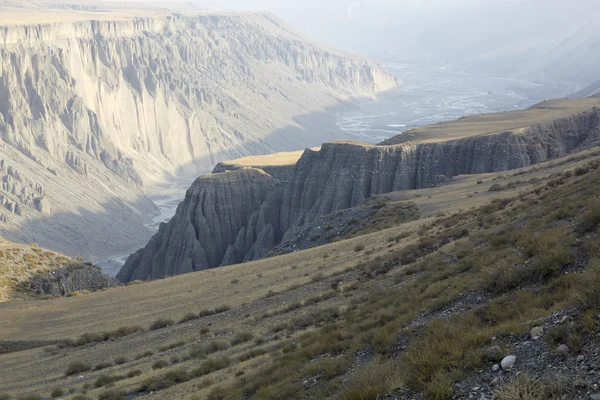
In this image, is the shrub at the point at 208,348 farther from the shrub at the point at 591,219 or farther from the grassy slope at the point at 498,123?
the grassy slope at the point at 498,123

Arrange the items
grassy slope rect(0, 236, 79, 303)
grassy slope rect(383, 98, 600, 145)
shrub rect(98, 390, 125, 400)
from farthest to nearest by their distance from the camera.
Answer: grassy slope rect(383, 98, 600, 145), grassy slope rect(0, 236, 79, 303), shrub rect(98, 390, 125, 400)

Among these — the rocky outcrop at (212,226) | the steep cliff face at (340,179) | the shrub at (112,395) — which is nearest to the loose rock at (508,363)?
the shrub at (112,395)

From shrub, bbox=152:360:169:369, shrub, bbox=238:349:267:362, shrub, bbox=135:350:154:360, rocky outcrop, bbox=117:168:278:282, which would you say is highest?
shrub, bbox=238:349:267:362

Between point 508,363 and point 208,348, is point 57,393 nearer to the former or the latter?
point 208,348

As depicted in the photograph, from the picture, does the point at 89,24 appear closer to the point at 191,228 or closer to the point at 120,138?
the point at 120,138

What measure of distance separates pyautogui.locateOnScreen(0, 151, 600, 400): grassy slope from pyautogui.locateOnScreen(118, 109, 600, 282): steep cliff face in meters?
23.8

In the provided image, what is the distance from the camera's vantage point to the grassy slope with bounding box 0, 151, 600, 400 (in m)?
10.8

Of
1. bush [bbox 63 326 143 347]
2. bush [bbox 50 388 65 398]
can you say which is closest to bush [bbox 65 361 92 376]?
bush [bbox 50 388 65 398]

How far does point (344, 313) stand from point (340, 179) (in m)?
44.5

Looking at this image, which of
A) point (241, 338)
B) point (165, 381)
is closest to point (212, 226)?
point (241, 338)

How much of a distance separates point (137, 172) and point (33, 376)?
457 ft

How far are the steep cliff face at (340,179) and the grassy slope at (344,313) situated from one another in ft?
78.1

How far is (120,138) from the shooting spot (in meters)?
164

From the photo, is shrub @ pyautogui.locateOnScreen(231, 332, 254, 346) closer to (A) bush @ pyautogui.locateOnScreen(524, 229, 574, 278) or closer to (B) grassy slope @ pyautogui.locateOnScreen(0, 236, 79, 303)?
(A) bush @ pyautogui.locateOnScreen(524, 229, 574, 278)
